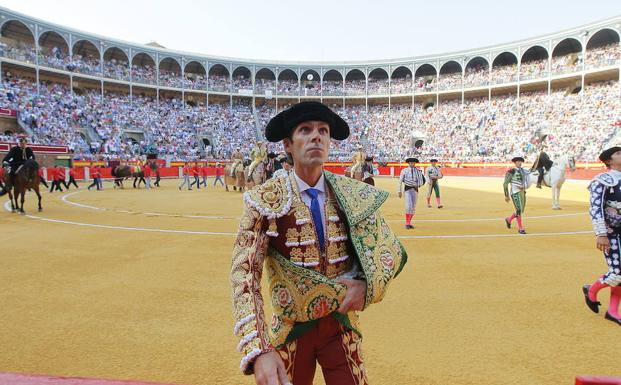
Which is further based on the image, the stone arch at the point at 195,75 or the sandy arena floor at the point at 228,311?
the stone arch at the point at 195,75

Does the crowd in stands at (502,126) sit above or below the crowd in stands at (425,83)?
below

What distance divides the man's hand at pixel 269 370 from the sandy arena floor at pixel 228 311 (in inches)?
55.9

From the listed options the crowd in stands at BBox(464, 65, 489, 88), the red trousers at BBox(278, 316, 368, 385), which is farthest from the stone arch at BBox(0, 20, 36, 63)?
the crowd in stands at BBox(464, 65, 489, 88)

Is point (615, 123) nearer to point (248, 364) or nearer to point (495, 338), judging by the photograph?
point (495, 338)

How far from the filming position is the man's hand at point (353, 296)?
144cm

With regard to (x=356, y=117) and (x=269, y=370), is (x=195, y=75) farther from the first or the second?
(x=269, y=370)

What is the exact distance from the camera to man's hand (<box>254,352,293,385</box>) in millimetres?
1222

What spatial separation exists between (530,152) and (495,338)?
32.4 meters

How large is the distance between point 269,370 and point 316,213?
0.59 m

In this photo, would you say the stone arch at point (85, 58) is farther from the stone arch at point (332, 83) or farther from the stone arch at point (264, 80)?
the stone arch at point (332, 83)

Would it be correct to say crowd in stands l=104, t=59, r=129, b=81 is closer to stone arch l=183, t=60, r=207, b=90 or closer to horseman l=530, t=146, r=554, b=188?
stone arch l=183, t=60, r=207, b=90

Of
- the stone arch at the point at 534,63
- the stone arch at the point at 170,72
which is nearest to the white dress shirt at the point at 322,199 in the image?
the stone arch at the point at 534,63

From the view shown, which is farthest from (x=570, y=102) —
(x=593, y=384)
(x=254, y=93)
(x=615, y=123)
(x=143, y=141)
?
(x=593, y=384)

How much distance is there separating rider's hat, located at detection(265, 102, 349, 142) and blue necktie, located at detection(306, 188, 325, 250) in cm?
25
